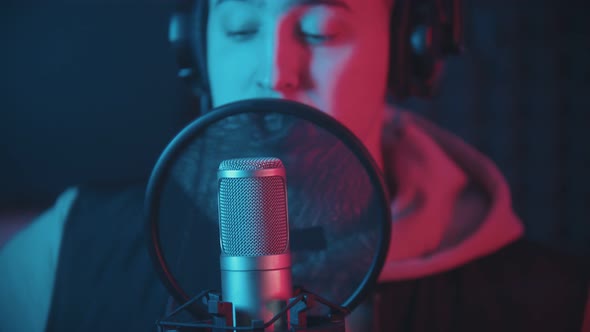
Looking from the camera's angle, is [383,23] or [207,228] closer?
[207,228]

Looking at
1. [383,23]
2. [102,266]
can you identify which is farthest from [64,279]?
[383,23]

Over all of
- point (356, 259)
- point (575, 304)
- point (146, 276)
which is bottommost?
point (575, 304)

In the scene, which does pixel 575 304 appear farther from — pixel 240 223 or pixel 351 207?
pixel 240 223

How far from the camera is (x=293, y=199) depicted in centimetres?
83

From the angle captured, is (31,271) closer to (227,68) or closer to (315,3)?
(227,68)

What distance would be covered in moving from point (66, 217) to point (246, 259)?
740 mm

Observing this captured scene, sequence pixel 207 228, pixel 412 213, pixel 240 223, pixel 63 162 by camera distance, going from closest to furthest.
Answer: pixel 240 223 → pixel 207 228 → pixel 412 213 → pixel 63 162

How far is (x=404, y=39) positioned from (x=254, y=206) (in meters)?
0.63

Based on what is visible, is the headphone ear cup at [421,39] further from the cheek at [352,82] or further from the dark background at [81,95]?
the dark background at [81,95]

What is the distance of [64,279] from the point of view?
1.17 m

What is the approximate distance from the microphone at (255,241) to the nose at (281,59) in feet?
1.20

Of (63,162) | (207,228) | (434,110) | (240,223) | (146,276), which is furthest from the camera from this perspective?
(434,110)

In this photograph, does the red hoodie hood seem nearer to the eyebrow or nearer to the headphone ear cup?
the headphone ear cup

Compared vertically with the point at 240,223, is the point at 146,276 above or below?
below
